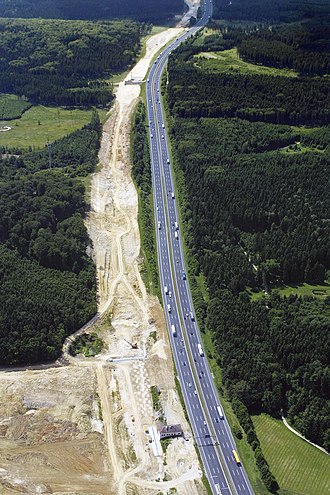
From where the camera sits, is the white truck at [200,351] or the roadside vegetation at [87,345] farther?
the roadside vegetation at [87,345]

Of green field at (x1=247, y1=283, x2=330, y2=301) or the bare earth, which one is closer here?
the bare earth

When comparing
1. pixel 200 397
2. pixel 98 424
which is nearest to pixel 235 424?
pixel 200 397

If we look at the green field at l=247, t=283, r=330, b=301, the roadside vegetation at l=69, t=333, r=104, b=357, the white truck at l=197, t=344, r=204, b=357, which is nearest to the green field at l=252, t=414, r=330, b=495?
the white truck at l=197, t=344, r=204, b=357

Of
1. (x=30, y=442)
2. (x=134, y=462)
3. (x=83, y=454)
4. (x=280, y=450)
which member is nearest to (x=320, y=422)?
(x=280, y=450)

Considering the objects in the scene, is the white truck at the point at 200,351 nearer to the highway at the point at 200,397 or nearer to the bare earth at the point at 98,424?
the highway at the point at 200,397

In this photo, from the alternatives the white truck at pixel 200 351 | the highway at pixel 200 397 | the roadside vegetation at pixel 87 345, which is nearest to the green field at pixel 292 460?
the highway at pixel 200 397

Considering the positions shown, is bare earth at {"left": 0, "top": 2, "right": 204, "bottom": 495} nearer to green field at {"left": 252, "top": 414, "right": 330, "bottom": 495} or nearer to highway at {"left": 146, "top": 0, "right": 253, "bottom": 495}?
highway at {"left": 146, "top": 0, "right": 253, "bottom": 495}

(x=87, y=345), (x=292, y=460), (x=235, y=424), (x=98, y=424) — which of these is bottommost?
(x=98, y=424)

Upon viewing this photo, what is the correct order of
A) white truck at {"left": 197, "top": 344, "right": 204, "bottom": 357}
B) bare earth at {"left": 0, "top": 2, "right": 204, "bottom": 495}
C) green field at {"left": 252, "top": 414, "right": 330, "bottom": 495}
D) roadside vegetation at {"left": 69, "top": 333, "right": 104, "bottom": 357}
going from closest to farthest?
green field at {"left": 252, "top": 414, "right": 330, "bottom": 495} < bare earth at {"left": 0, "top": 2, "right": 204, "bottom": 495} < white truck at {"left": 197, "top": 344, "right": 204, "bottom": 357} < roadside vegetation at {"left": 69, "top": 333, "right": 104, "bottom": 357}

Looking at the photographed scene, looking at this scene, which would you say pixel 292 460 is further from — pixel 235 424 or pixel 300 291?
pixel 300 291
